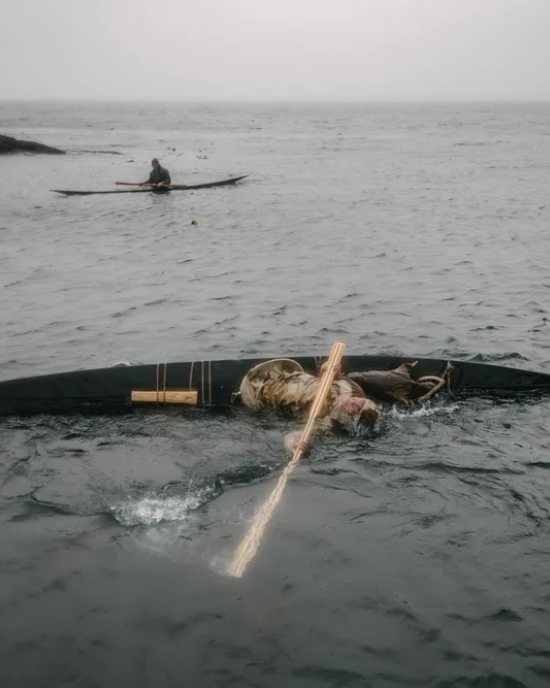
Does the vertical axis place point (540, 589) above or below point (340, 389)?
below

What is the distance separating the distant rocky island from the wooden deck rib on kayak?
5106 cm

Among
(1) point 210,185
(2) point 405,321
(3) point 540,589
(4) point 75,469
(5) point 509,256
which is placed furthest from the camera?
(1) point 210,185

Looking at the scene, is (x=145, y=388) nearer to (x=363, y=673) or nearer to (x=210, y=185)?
(x=363, y=673)

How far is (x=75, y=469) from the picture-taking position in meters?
9.73

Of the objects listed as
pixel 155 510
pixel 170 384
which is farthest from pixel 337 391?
pixel 155 510

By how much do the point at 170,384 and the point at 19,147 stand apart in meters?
52.8

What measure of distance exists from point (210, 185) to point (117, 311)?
22.5 m

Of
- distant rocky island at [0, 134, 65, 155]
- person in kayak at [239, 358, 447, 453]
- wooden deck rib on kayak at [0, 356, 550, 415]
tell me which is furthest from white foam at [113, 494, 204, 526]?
distant rocky island at [0, 134, 65, 155]

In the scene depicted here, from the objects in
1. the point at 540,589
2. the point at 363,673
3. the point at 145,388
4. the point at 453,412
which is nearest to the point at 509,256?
the point at 453,412

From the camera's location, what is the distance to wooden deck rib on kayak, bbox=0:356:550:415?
11477 millimetres

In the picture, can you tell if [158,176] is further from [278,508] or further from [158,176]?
[278,508]

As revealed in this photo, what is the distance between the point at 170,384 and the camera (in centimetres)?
1181

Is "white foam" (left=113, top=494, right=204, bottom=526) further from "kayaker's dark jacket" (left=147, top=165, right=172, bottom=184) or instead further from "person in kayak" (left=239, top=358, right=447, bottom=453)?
"kayaker's dark jacket" (left=147, top=165, right=172, bottom=184)

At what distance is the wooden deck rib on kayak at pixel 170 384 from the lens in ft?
37.7
